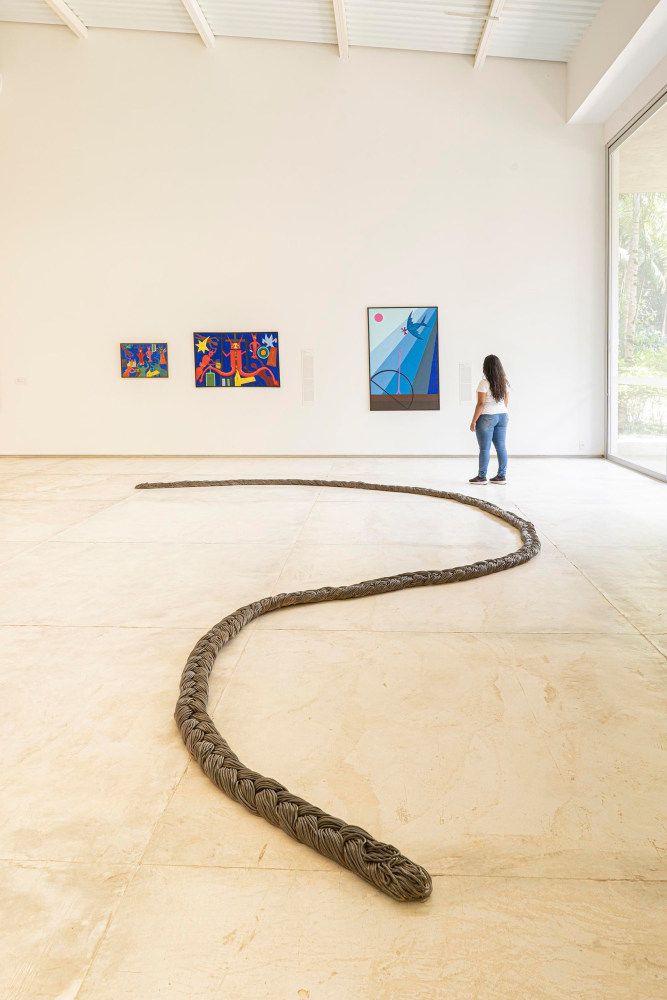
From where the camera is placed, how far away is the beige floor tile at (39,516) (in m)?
6.27

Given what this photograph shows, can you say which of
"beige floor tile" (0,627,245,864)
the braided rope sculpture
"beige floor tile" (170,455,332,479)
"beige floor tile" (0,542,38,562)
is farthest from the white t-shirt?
"beige floor tile" (0,627,245,864)

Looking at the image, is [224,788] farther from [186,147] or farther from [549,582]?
[186,147]

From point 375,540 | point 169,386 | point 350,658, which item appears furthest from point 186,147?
point 350,658

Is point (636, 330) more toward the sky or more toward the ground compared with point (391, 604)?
more toward the sky

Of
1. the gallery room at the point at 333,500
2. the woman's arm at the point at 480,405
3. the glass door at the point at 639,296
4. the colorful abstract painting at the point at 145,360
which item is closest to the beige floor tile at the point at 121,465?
the gallery room at the point at 333,500

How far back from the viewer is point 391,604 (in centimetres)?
432

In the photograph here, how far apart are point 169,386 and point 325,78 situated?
487 centimetres

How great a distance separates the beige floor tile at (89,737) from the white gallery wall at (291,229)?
8.58 metres

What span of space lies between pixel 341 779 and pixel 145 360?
10432mm

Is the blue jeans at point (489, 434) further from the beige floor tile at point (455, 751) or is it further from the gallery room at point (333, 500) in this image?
the beige floor tile at point (455, 751)

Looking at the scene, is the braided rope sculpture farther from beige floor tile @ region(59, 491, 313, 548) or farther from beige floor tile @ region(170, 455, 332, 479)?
beige floor tile @ region(170, 455, 332, 479)

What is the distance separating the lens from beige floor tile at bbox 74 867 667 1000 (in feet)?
5.36

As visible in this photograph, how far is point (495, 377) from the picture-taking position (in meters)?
8.84

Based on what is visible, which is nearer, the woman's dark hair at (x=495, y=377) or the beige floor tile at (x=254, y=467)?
the woman's dark hair at (x=495, y=377)
